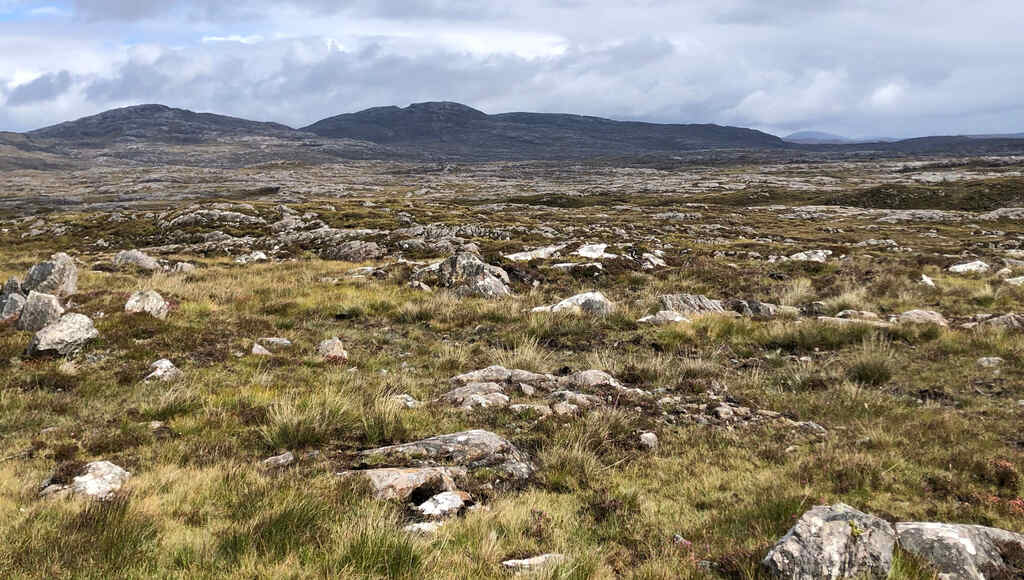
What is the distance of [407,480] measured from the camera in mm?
6133

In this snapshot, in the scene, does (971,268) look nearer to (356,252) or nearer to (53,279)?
(356,252)

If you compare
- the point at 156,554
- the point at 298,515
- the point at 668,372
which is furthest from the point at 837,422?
the point at 156,554

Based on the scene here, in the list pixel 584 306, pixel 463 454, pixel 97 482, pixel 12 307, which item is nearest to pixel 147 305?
pixel 12 307

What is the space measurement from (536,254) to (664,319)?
17376mm

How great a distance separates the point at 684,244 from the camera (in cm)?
3944

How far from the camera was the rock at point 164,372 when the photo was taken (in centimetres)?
1009

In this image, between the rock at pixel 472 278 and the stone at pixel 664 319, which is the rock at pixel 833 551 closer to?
the stone at pixel 664 319

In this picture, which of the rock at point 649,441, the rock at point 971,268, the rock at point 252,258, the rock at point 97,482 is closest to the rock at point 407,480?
the rock at point 97,482

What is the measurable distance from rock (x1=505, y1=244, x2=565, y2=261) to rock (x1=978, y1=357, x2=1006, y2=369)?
2148 centimetres

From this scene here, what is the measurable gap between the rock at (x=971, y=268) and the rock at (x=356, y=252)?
99.0 ft

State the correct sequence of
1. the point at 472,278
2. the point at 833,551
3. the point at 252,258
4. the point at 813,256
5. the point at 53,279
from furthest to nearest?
the point at 252,258, the point at 813,256, the point at 472,278, the point at 53,279, the point at 833,551

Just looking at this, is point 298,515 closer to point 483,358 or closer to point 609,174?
point 483,358

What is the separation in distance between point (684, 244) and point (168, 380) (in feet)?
116

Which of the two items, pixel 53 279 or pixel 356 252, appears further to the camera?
pixel 356 252
